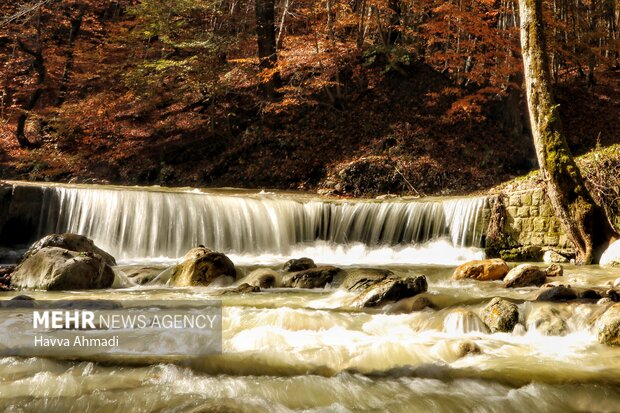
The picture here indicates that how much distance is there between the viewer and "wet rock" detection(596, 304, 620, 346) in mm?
4578

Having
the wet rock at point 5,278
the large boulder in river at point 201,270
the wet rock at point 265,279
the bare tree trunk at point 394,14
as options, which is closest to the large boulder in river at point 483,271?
the wet rock at point 265,279

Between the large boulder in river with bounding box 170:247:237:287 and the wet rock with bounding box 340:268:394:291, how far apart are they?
75.7 inches

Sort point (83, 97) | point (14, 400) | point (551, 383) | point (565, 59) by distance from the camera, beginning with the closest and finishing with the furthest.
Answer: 1. point (14, 400)
2. point (551, 383)
3. point (565, 59)
4. point (83, 97)

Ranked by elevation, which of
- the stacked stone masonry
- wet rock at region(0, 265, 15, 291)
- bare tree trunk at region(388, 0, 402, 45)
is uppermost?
bare tree trunk at region(388, 0, 402, 45)

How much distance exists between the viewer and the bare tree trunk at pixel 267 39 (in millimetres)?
18000

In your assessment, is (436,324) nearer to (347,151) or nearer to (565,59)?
(347,151)

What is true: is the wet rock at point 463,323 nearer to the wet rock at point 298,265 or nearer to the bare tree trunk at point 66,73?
the wet rock at point 298,265

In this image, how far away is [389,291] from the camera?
20.6ft

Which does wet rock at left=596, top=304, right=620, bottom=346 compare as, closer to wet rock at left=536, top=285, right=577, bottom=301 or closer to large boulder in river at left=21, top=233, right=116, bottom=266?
wet rock at left=536, top=285, right=577, bottom=301

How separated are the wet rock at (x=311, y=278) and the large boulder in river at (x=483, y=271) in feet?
6.34

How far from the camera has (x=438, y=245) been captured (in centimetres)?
1064

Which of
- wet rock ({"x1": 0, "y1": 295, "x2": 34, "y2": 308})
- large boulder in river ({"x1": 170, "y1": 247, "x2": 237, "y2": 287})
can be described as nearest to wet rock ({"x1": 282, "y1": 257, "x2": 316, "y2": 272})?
large boulder in river ({"x1": 170, "y1": 247, "x2": 237, "y2": 287})

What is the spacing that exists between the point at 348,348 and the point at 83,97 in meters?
20.6

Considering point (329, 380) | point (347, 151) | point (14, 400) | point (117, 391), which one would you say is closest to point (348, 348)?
point (329, 380)
